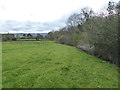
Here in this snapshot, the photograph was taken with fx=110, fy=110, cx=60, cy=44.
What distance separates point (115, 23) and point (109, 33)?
1.36 meters

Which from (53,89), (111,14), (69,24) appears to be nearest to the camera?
(53,89)

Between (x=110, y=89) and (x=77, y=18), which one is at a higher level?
(x=77, y=18)

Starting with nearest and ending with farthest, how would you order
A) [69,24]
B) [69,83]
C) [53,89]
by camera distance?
[53,89]
[69,83]
[69,24]

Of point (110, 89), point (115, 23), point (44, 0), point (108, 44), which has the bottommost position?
point (110, 89)

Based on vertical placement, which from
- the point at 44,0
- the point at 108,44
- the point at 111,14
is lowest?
the point at 108,44

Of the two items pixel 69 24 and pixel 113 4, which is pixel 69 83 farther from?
pixel 69 24

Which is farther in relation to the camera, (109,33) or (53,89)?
(109,33)

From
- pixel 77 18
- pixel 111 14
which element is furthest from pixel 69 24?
pixel 111 14

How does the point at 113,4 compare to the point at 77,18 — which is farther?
the point at 77,18

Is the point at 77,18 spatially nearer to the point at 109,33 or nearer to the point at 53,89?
the point at 109,33

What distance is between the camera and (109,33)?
12.5 metres

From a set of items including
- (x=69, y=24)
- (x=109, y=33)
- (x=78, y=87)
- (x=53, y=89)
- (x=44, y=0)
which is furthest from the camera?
(x=69, y=24)

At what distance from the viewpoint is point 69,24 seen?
4781 centimetres

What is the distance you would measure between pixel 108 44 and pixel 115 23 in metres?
2.52
